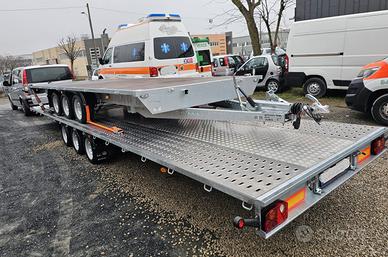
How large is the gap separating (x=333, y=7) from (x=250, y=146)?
495 inches

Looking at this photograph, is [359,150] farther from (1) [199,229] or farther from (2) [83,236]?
(2) [83,236]

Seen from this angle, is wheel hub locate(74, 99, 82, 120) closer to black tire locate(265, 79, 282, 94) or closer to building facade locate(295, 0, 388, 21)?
black tire locate(265, 79, 282, 94)

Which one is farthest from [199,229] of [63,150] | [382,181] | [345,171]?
[63,150]

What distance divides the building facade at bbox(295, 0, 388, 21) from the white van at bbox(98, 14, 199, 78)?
293 inches

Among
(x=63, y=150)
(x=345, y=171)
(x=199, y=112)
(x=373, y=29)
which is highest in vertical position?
(x=373, y=29)

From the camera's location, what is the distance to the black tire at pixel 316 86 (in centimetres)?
925

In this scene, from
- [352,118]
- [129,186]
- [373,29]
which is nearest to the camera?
[129,186]

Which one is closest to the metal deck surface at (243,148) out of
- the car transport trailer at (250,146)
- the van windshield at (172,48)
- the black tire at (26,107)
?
the car transport trailer at (250,146)

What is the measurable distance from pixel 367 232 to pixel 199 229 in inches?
63.0

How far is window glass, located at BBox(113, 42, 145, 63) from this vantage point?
857 centimetres

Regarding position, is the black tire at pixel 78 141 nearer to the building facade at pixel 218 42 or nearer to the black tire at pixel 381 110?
the black tire at pixel 381 110

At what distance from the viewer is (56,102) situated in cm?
659

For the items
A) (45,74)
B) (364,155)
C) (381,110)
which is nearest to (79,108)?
(364,155)

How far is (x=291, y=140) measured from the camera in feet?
10.2
